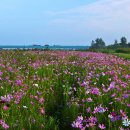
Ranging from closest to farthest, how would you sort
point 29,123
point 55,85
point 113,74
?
point 29,123 → point 55,85 → point 113,74

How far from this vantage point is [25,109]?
626 centimetres

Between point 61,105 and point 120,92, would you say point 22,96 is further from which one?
point 120,92

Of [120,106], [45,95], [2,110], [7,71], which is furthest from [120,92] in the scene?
[7,71]

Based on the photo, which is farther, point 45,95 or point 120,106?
point 45,95

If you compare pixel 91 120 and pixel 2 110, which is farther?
pixel 2 110

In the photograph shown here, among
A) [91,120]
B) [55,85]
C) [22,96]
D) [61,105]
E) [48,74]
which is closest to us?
[91,120]

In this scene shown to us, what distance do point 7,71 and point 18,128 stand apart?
16.5 ft

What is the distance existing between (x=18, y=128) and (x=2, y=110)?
2.29ft

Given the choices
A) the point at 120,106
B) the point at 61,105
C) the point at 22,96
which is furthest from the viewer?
the point at 61,105

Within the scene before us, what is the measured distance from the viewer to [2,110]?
582 centimetres

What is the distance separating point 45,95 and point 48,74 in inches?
123

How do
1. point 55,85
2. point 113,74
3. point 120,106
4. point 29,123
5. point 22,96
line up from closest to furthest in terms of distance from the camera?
point 29,123
point 120,106
point 22,96
point 55,85
point 113,74

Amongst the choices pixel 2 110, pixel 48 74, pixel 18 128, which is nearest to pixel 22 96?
pixel 2 110

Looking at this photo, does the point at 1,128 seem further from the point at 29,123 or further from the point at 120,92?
the point at 120,92
